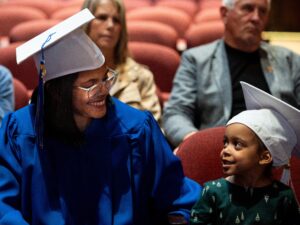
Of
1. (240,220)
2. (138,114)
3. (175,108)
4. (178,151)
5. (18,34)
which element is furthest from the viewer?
(18,34)

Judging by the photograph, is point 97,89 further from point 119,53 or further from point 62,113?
point 119,53

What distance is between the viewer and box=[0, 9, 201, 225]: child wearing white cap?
1773 millimetres

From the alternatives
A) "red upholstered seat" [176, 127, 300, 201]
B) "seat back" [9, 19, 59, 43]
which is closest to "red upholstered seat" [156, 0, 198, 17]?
"seat back" [9, 19, 59, 43]

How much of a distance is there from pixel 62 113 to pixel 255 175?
0.63 m

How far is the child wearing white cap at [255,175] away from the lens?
1.70 m

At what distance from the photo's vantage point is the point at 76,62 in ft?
5.89

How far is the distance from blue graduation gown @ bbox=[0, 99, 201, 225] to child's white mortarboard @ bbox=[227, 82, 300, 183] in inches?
11.9

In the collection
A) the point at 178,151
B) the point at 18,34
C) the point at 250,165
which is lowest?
the point at 18,34

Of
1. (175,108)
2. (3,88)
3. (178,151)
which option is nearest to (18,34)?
(3,88)

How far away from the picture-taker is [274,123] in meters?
1.73

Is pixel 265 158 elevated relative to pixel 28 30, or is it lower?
elevated

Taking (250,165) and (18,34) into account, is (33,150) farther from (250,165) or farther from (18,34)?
(18,34)

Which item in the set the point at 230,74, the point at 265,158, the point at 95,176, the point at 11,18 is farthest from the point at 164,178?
the point at 11,18

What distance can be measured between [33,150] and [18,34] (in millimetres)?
2515
